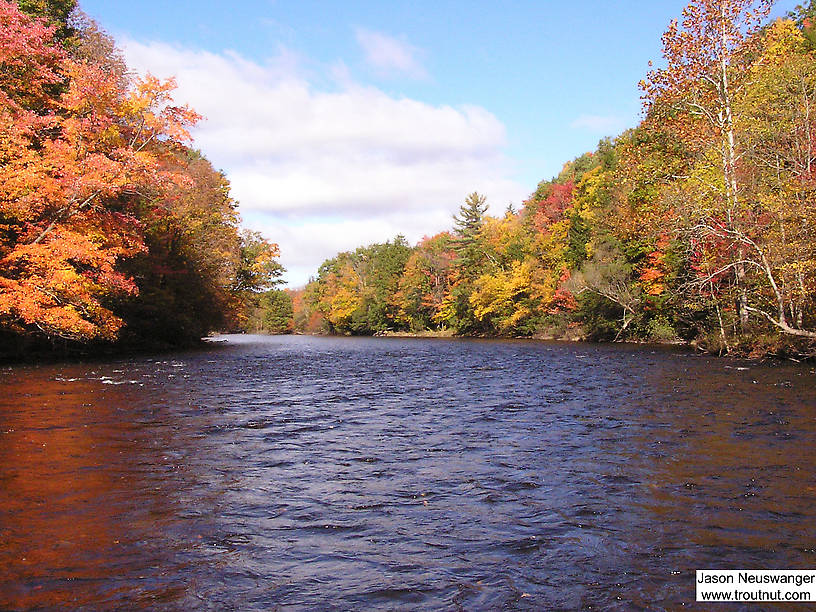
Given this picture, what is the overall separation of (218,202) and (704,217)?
36.0 meters

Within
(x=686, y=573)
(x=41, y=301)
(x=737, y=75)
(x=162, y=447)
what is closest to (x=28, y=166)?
(x=41, y=301)

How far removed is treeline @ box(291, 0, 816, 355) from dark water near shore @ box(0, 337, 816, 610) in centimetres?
1140

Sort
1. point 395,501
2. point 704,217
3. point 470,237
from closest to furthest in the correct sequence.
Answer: point 395,501 < point 704,217 < point 470,237

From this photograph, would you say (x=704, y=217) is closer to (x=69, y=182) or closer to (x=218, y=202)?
(x=69, y=182)

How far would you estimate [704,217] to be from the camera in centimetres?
2606

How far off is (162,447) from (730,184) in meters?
25.9

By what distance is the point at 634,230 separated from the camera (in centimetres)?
3719

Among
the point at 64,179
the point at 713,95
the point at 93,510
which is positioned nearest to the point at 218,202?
the point at 64,179

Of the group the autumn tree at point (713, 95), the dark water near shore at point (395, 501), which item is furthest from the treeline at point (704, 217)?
the dark water near shore at point (395, 501)

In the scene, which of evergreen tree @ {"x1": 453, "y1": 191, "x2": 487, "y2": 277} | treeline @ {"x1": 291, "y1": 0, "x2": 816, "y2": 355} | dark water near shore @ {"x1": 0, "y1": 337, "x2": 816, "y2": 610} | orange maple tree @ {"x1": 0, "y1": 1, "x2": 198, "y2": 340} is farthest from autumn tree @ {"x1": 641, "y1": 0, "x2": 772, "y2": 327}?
evergreen tree @ {"x1": 453, "y1": 191, "x2": 487, "y2": 277}

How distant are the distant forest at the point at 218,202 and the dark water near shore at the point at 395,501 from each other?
10.5 m

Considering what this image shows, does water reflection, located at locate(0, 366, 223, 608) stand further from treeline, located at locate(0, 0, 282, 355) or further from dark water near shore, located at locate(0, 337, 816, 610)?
treeline, located at locate(0, 0, 282, 355)

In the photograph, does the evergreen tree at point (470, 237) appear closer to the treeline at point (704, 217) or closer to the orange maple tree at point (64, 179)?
the treeline at point (704, 217)

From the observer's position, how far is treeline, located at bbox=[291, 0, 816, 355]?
24281 millimetres
